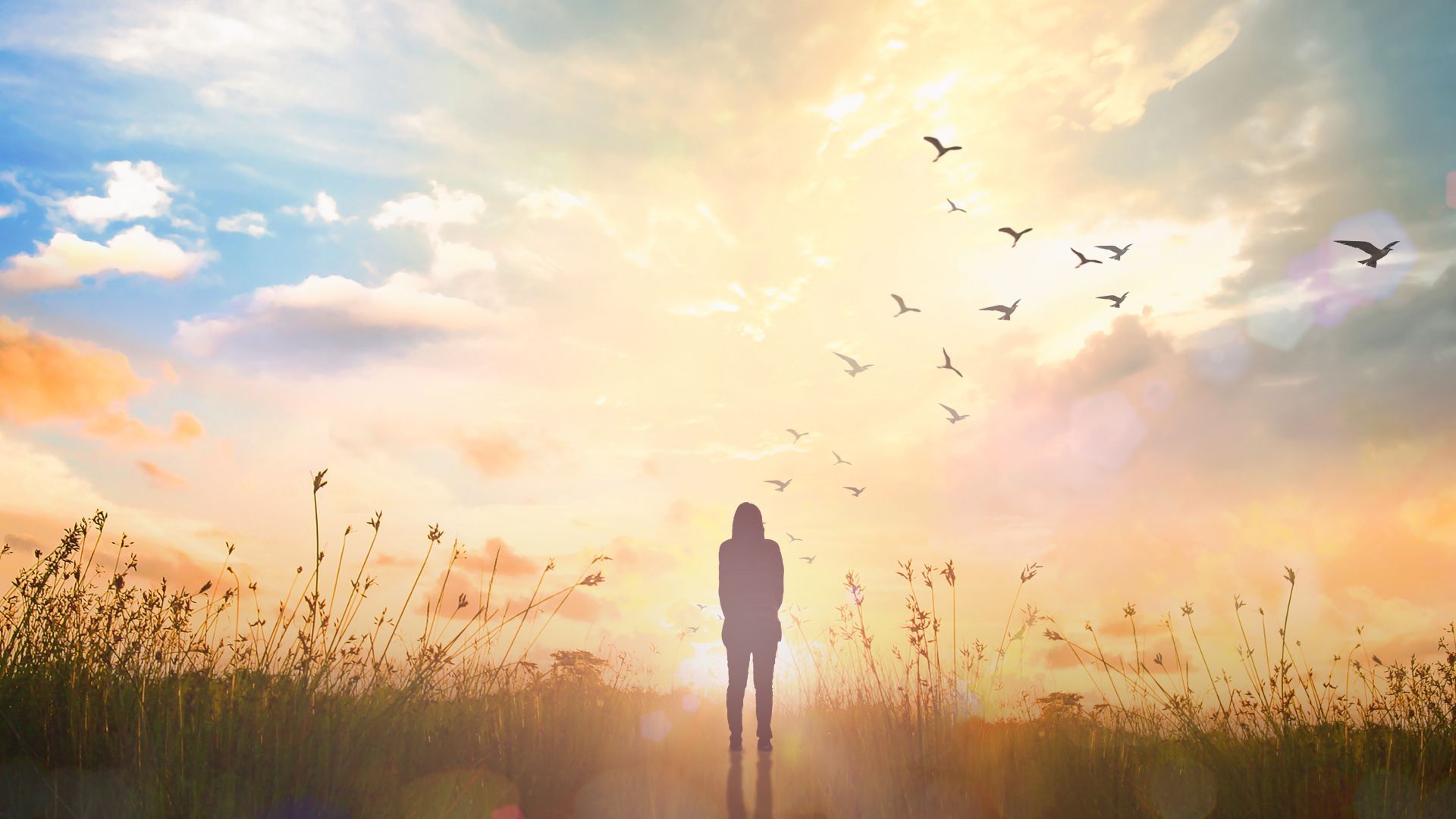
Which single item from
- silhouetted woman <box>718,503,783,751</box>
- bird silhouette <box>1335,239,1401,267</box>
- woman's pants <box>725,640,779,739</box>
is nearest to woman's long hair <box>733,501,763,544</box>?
silhouetted woman <box>718,503,783,751</box>

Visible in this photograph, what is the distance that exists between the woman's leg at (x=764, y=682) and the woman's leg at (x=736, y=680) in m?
0.18

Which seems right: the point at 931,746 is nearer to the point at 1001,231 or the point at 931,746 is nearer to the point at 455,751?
the point at 455,751

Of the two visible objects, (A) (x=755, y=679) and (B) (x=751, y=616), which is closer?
(B) (x=751, y=616)

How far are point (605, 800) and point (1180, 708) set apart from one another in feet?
16.6

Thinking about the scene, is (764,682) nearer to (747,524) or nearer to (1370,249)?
(747,524)

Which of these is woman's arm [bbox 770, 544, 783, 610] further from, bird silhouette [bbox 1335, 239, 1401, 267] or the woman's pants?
bird silhouette [bbox 1335, 239, 1401, 267]

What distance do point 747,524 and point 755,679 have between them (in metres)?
2.02

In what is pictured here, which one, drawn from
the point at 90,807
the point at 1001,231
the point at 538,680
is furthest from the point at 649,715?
the point at 1001,231

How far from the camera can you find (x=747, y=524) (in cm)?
1090

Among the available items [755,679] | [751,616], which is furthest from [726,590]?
[755,679]

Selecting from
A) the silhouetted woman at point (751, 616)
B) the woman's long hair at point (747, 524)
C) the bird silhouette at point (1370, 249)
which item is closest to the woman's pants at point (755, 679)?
the silhouetted woman at point (751, 616)

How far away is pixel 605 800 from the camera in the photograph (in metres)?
6.82

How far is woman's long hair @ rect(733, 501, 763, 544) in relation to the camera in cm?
1082

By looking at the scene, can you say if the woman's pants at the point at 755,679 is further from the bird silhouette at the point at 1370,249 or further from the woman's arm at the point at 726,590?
the bird silhouette at the point at 1370,249
